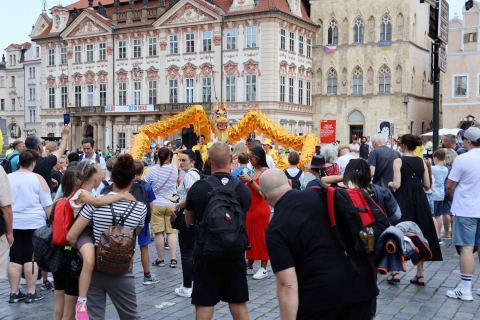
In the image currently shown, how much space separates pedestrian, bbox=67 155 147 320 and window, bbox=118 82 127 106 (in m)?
41.2

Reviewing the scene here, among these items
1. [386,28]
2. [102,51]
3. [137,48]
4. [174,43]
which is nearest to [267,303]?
[386,28]

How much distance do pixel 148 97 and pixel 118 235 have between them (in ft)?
132

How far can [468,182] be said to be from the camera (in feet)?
20.7

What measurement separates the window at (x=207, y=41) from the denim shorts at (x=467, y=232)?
116 ft

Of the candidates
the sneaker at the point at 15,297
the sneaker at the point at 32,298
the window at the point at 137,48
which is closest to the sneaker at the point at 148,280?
the sneaker at the point at 32,298

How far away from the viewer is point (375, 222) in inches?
135

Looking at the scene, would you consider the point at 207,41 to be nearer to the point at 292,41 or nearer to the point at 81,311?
the point at 292,41

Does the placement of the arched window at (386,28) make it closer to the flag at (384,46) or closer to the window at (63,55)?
the flag at (384,46)

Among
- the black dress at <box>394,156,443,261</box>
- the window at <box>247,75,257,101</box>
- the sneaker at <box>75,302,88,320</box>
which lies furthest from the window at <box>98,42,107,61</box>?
the sneaker at <box>75,302,88,320</box>

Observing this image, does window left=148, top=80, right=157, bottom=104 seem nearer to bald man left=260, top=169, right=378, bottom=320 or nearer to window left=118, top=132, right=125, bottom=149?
window left=118, top=132, right=125, bottom=149

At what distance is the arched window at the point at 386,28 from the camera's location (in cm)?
3857

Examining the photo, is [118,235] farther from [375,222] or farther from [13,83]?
[13,83]

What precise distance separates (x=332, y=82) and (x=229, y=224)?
125 feet

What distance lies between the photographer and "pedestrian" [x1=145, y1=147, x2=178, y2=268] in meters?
8.09
